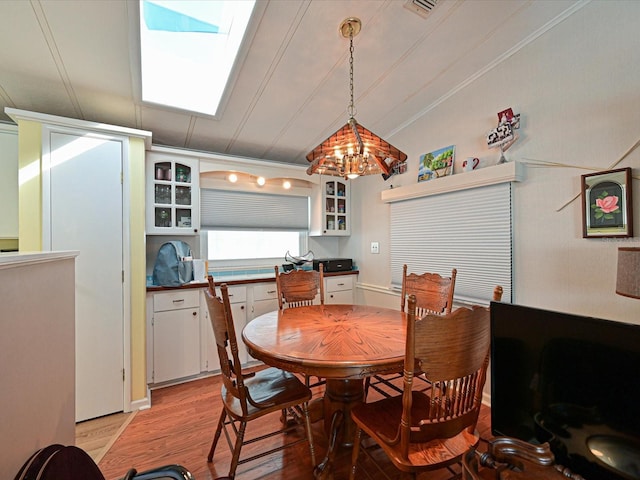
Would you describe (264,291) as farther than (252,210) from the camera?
No

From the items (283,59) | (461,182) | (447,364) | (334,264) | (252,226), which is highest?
(283,59)

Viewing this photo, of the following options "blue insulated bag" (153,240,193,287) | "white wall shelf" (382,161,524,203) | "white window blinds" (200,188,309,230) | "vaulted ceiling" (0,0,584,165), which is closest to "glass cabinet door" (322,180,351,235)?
"white window blinds" (200,188,309,230)

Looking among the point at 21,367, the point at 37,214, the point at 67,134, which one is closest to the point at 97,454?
the point at 21,367

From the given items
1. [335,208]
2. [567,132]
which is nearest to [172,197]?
[335,208]

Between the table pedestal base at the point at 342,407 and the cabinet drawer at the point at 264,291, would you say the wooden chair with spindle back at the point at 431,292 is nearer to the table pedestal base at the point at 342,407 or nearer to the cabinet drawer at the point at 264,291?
the table pedestal base at the point at 342,407

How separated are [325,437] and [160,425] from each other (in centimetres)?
119

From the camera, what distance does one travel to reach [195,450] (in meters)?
1.70

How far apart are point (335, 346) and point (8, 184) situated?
8.63 feet

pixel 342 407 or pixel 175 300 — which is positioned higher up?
pixel 175 300

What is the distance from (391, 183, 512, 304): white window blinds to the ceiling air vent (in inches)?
52.2

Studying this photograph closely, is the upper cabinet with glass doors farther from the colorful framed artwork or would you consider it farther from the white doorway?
the colorful framed artwork

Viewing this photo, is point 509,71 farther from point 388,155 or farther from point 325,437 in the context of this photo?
point 325,437

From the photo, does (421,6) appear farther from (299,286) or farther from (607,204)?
(299,286)

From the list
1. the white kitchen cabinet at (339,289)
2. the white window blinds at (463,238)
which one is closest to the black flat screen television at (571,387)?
the white window blinds at (463,238)
